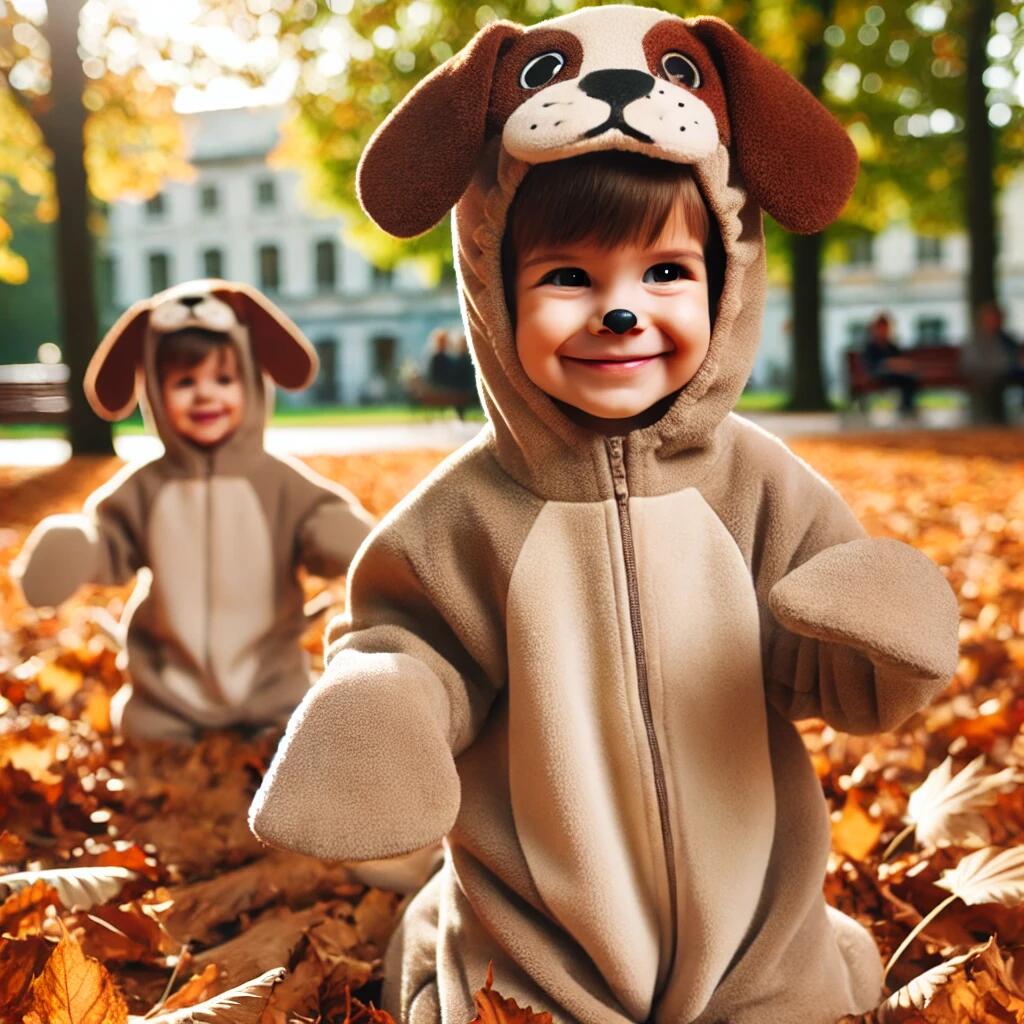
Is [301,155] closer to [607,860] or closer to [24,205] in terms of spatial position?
[607,860]

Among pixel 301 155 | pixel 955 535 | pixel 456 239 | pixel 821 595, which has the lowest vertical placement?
pixel 955 535

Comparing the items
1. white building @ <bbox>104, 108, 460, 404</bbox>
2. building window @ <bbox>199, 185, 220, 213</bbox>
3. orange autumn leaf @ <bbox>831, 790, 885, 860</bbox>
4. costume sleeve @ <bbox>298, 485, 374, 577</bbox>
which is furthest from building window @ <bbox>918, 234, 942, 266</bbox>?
orange autumn leaf @ <bbox>831, 790, 885, 860</bbox>

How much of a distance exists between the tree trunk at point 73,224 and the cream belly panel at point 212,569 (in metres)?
9.46

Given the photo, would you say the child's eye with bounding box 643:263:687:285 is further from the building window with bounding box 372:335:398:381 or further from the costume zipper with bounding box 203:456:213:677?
the building window with bounding box 372:335:398:381

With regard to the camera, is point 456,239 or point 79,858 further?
point 79,858

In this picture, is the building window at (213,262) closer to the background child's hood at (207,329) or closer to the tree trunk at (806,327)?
the tree trunk at (806,327)

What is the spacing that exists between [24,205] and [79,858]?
42.8 m

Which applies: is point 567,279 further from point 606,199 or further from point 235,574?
point 235,574

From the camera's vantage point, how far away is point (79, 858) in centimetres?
241

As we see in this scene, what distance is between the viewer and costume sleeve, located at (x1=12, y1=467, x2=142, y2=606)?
2830 millimetres

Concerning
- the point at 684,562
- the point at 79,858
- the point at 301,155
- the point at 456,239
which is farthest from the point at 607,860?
the point at 301,155

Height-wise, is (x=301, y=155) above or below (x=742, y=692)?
above

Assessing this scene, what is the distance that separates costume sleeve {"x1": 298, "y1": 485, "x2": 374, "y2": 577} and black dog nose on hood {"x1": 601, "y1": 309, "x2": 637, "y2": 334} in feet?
5.09

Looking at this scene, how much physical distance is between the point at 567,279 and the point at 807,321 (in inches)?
633
